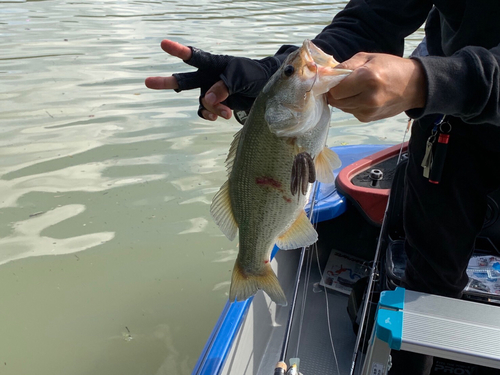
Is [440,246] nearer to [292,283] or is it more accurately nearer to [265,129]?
[265,129]

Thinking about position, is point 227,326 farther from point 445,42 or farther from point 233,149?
point 445,42

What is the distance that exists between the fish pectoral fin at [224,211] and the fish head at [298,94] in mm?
355

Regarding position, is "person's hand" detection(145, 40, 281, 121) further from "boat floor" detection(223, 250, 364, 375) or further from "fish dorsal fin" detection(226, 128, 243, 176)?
"boat floor" detection(223, 250, 364, 375)

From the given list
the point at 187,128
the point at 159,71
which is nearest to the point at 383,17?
the point at 187,128

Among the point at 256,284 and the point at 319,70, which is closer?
the point at 319,70

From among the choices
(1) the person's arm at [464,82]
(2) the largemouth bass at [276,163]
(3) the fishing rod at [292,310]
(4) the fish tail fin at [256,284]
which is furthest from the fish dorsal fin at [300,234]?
(1) the person's arm at [464,82]

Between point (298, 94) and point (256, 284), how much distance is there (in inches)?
30.2

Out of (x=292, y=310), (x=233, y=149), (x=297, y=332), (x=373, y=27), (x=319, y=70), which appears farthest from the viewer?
(x=297, y=332)

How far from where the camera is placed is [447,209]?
1.84 meters

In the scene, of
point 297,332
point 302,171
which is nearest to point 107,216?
point 297,332

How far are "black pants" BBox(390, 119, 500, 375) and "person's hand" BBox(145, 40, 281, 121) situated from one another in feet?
2.42

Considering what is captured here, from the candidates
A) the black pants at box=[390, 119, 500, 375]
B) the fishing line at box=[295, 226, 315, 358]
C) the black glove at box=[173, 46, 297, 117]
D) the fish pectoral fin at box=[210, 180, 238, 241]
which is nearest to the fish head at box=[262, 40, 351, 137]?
the black glove at box=[173, 46, 297, 117]

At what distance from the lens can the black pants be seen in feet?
5.90

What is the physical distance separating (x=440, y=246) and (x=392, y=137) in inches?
159
